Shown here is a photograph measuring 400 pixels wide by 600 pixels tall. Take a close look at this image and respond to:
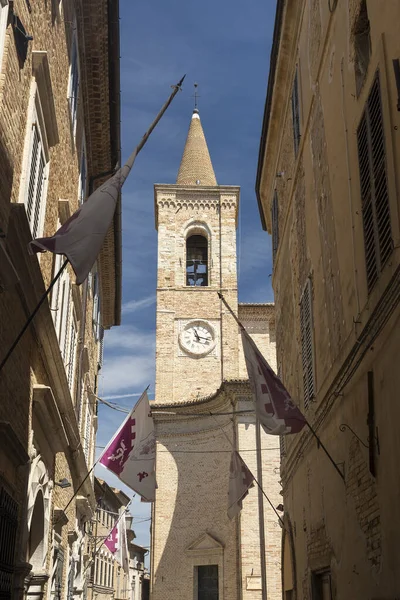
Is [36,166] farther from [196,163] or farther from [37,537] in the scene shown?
[196,163]

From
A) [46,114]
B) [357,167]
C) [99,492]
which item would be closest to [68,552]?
[46,114]

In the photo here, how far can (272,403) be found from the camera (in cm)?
930

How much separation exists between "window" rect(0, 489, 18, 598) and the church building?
65.2 ft

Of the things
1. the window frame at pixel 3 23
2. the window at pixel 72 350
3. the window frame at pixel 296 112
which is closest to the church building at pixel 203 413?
the window at pixel 72 350

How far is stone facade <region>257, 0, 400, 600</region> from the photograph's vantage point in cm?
658

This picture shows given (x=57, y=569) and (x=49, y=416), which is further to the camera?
(x=57, y=569)

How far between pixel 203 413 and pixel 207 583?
746 centimetres

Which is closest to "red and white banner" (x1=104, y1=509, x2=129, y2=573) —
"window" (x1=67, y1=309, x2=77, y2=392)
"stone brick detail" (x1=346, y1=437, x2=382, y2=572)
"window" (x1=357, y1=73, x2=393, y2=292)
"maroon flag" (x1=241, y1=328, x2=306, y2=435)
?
"window" (x1=67, y1=309, x2=77, y2=392)

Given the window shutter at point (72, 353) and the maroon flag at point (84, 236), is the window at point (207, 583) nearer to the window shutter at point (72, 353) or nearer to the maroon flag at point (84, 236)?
the window shutter at point (72, 353)

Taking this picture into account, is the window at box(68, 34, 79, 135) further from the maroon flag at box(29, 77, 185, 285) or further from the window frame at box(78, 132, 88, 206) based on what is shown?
the maroon flag at box(29, 77, 185, 285)

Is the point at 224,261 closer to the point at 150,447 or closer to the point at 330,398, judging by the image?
the point at 150,447

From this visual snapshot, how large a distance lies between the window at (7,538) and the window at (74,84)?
269 inches

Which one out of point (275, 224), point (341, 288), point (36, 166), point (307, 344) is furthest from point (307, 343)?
point (275, 224)

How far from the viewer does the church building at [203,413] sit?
30922 mm
